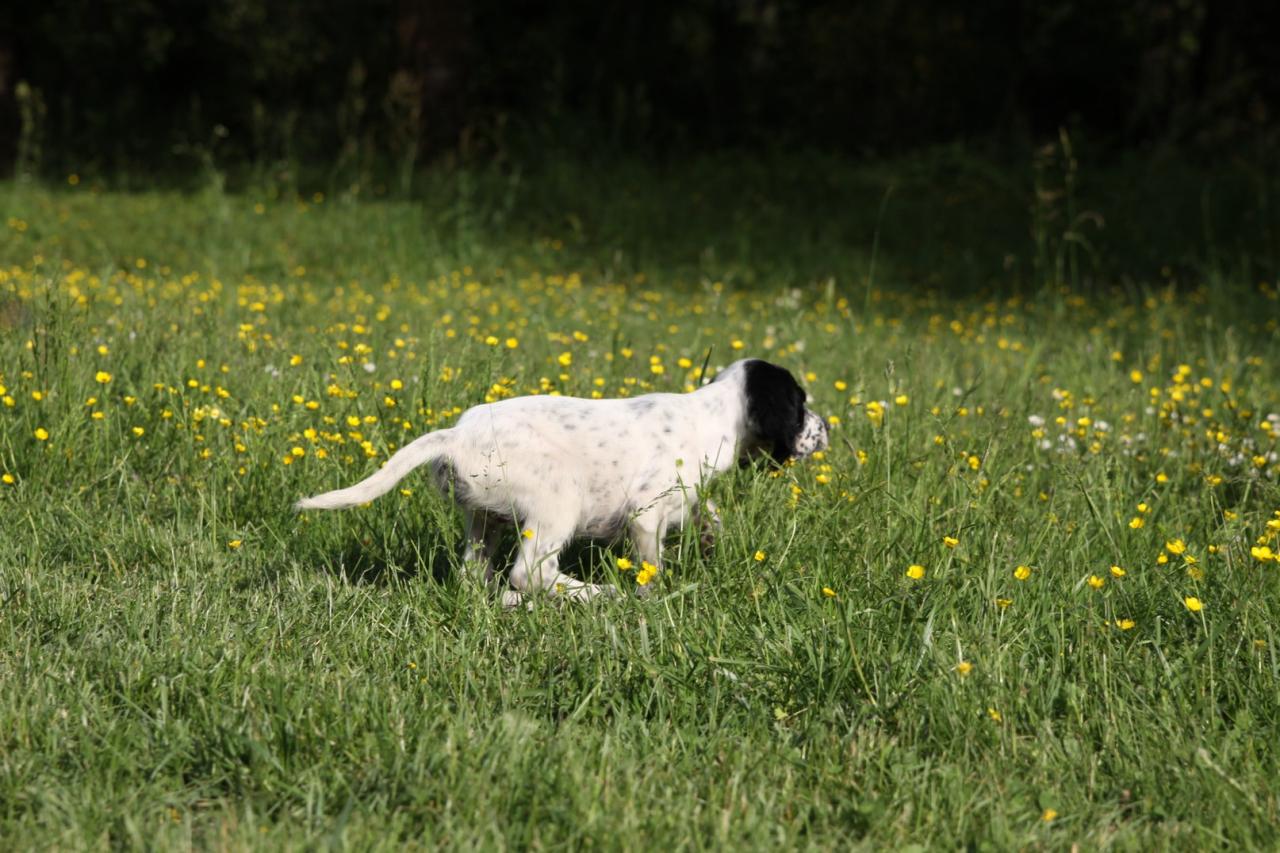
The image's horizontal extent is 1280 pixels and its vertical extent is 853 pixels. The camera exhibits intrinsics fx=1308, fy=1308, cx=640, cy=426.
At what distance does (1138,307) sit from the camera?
9250 mm

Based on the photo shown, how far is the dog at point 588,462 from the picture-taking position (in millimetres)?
3408

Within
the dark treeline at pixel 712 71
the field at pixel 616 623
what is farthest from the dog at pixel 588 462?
the dark treeline at pixel 712 71

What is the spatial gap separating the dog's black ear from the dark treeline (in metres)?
11.2

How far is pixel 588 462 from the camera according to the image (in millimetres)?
3531

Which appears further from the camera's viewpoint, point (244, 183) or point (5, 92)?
point (5, 92)

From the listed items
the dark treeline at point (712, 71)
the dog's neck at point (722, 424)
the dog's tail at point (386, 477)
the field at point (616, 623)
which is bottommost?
the field at point (616, 623)

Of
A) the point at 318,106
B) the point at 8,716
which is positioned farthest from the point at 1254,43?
the point at 8,716

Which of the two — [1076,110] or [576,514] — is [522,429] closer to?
[576,514]

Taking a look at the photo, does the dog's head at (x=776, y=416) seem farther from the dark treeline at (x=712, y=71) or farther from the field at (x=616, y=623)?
the dark treeline at (x=712, y=71)

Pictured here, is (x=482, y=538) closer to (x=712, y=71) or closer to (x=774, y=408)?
(x=774, y=408)

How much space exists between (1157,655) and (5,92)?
13.9 meters

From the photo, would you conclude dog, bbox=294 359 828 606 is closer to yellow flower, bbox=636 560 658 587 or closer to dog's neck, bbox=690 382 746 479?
dog's neck, bbox=690 382 746 479

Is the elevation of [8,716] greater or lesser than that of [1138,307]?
lesser

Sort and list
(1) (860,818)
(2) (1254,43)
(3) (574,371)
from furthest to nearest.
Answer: (2) (1254,43) < (3) (574,371) < (1) (860,818)
